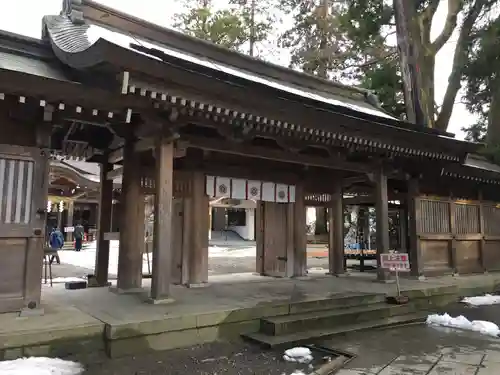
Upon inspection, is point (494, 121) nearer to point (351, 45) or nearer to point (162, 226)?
point (351, 45)

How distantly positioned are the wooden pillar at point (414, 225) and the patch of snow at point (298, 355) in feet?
20.8

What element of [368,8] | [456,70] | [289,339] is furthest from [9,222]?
[456,70]

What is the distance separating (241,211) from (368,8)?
25.2 m

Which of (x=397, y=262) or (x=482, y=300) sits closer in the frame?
(x=397, y=262)

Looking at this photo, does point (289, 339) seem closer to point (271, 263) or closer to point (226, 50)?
point (271, 263)

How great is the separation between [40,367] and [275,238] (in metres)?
7.17

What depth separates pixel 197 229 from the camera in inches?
339

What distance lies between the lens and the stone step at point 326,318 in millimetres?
5934

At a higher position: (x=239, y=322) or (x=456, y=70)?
(x=456, y=70)

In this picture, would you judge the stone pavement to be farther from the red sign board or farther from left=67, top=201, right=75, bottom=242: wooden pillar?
left=67, top=201, right=75, bottom=242: wooden pillar

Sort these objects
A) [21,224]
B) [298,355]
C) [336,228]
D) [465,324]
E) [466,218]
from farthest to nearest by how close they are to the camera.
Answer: [466,218] → [336,228] → [465,324] → [21,224] → [298,355]

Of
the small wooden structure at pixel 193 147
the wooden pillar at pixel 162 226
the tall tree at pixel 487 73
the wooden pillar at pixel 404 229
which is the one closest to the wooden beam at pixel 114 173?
the small wooden structure at pixel 193 147

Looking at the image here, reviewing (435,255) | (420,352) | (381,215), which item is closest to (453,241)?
(435,255)

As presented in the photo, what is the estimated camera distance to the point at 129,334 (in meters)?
4.93
